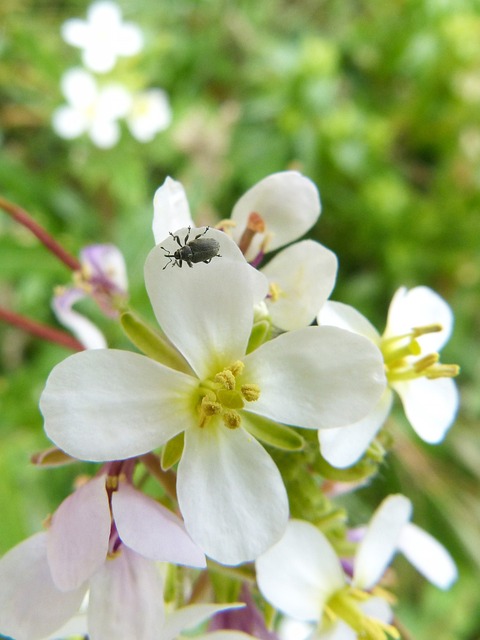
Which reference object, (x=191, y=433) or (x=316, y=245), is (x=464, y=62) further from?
(x=191, y=433)

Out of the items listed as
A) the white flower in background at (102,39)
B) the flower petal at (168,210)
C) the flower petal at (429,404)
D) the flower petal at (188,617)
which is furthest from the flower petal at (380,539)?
the white flower in background at (102,39)

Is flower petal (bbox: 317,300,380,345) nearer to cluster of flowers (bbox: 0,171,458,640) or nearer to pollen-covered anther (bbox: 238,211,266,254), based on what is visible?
cluster of flowers (bbox: 0,171,458,640)

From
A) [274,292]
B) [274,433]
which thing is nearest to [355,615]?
[274,433]

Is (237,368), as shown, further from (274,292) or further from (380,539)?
(380,539)

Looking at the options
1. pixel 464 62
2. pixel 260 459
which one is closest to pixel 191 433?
pixel 260 459

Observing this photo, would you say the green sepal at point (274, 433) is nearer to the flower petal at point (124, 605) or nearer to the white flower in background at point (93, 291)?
the flower petal at point (124, 605)

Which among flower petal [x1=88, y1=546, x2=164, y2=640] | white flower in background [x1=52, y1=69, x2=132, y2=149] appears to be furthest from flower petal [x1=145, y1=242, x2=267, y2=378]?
white flower in background [x1=52, y1=69, x2=132, y2=149]
